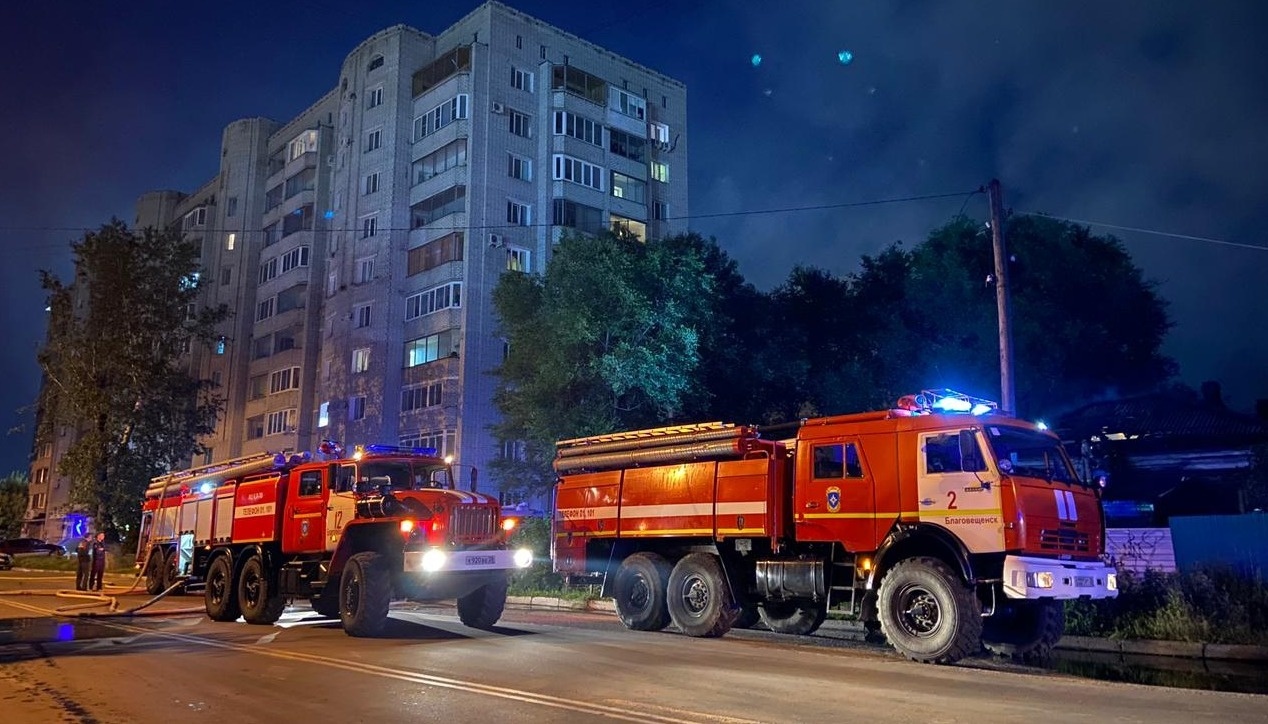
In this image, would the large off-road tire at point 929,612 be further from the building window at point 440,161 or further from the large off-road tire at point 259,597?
the building window at point 440,161

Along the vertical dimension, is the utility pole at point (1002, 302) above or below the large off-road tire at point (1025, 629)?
above

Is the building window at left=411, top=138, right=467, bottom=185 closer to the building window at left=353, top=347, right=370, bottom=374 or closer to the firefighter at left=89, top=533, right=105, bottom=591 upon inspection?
the building window at left=353, top=347, right=370, bottom=374

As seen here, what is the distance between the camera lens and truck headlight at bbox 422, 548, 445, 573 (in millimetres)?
13781

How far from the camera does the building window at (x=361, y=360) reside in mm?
48719

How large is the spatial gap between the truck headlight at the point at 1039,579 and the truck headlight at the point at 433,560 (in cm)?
813

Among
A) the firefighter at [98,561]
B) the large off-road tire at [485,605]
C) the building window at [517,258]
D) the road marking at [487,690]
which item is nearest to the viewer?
the road marking at [487,690]

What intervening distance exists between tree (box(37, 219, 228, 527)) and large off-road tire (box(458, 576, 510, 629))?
3540cm

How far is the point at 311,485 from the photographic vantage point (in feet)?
53.7

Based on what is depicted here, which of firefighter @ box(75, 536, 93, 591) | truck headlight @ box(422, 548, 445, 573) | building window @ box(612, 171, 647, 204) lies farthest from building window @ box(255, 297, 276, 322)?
truck headlight @ box(422, 548, 445, 573)

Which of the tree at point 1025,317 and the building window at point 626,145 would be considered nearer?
the tree at point 1025,317

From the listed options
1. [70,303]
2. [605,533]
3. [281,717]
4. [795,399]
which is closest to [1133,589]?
[605,533]

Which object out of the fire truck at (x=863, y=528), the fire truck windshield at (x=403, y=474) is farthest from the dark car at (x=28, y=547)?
the fire truck at (x=863, y=528)

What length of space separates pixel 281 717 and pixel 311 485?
9056mm

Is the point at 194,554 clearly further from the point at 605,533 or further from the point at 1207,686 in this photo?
the point at 1207,686
